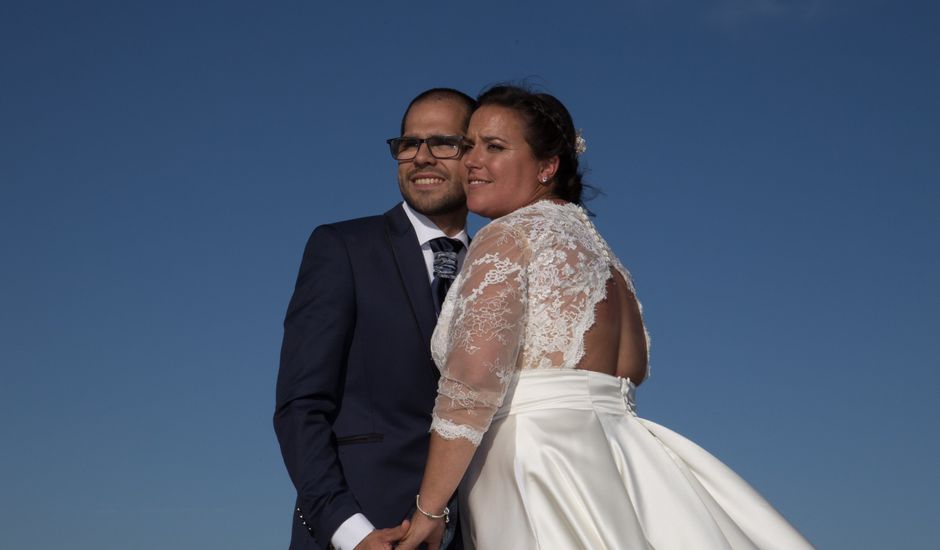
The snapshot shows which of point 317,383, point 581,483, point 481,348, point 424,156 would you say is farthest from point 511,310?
point 424,156

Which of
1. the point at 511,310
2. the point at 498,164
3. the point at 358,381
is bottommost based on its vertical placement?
the point at 358,381

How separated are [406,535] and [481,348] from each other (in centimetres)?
93

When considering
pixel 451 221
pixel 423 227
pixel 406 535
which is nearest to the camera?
pixel 406 535

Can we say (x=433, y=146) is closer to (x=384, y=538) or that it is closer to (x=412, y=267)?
(x=412, y=267)

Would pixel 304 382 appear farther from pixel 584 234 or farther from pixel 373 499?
pixel 584 234

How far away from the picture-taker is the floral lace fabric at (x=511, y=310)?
4.86 meters

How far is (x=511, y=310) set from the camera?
16.1 feet

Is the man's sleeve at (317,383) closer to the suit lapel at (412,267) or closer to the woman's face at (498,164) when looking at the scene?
the suit lapel at (412,267)

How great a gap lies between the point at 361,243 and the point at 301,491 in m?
1.30

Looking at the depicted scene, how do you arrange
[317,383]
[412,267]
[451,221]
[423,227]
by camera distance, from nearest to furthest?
[317,383], [412,267], [423,227], [451,221]

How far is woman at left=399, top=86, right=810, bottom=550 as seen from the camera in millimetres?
4867

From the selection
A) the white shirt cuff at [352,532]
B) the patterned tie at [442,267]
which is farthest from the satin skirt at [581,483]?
the patterned tie at [442,267]

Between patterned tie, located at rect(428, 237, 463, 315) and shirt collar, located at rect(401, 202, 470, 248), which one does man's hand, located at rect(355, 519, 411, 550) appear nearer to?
patterned tie, located at rect(428, 237, 463, 315)

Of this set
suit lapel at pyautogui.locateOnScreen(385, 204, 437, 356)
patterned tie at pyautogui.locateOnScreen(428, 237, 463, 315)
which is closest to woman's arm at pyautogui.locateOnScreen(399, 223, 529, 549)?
suit lapel at pyautogui.locateOnScreen(385, 204, 437, 356)
